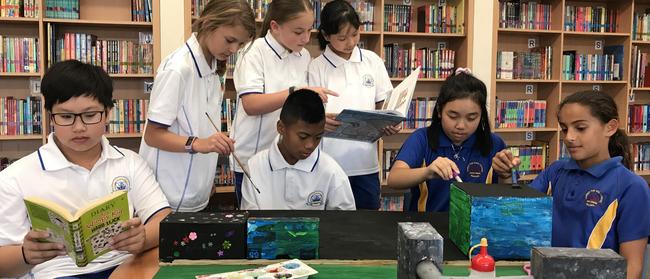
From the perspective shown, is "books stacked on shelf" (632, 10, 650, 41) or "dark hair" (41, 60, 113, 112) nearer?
"dark hair" (41, 60, 113, 112)

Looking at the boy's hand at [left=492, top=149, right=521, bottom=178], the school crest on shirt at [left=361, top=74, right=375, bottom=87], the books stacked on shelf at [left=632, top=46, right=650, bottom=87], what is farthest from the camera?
the books stacked on shelf at [left=632, top=46, right=650, bottom=87]

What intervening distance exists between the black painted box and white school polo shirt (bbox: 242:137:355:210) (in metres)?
0.70

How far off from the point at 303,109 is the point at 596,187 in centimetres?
104

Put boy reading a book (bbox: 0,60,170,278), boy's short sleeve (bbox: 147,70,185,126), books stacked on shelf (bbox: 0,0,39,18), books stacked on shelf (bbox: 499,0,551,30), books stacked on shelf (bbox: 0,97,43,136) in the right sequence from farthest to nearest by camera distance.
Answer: books stacked on shelf (bbox: 499,0,551,30) < books stacked on shelf (bbox: 0,97,43,136) < books stacked on shelf (bbox: 0,0,39,18) < boy's short sleeve (bbox: 147,70,185,126) < boy reading a book (bbox: 0,60,170,278)

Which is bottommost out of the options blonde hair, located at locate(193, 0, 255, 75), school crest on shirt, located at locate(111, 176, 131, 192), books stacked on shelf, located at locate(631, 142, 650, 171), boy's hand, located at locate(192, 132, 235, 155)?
books stacked on shelf, located at locate(631, 142, 650, 171)

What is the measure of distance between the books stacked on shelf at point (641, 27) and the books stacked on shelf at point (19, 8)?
473 cm

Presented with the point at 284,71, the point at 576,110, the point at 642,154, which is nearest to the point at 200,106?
the point at 284,71

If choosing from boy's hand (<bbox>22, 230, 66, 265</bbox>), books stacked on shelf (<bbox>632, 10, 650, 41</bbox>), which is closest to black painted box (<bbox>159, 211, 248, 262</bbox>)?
boy's hand (<bbox>22, 230, 66, 265</bbox>)

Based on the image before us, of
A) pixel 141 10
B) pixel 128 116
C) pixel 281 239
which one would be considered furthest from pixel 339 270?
pixel 141 10

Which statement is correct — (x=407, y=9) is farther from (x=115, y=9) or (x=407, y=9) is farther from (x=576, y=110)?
(x=576, y=110)

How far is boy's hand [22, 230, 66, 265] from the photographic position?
1.30 meters

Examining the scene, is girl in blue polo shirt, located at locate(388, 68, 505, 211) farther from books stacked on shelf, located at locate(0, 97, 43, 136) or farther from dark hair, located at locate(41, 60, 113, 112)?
books stacked on shelf, located at locate(0, 97, 43, 136)

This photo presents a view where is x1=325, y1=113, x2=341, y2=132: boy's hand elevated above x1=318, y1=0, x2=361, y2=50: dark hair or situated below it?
below

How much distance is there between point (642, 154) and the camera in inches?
195
